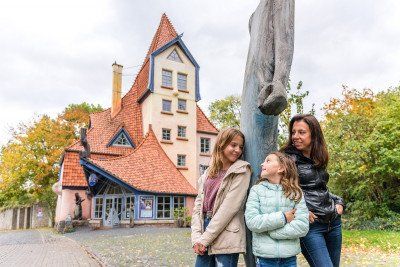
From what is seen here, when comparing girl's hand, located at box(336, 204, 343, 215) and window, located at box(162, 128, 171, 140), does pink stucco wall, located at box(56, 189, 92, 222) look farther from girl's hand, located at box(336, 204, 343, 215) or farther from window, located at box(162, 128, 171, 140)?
girl's hand, located at box(336, 204, 343, 215)

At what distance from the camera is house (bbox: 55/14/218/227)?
20078mm

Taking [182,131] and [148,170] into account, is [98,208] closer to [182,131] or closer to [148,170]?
[148,170]

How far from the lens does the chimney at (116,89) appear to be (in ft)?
86.8

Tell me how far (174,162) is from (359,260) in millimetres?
17545

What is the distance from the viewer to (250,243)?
9.56ft

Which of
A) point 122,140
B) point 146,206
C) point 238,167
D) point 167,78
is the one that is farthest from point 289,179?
point 167,78

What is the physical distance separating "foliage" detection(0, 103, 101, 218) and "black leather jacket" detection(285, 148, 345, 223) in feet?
100

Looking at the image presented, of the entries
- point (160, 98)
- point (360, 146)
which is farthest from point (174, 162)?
point (360, 146)

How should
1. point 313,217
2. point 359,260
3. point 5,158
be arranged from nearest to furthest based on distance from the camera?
1. point 313,217
2. point 359,260
3. point 5,158

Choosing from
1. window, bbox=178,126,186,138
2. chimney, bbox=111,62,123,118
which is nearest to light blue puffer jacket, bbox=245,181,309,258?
window, bbox=178,126,186,138

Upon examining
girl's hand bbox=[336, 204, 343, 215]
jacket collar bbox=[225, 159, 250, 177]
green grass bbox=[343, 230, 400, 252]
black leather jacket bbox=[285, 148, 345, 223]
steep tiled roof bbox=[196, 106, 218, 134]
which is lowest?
green grass bbox=[343, 230, 400, 252]

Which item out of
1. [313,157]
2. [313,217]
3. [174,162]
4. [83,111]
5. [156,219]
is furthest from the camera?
[83,111]

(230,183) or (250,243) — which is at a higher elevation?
(230,183)

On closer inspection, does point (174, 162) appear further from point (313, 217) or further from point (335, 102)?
point (313, 217)
